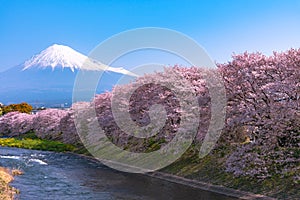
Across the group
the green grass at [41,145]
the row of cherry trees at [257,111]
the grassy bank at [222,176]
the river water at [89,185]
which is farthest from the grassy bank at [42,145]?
the grassy bank at [222,176]

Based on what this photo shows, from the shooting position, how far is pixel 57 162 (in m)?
39.4

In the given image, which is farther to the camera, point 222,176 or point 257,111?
point 222,176

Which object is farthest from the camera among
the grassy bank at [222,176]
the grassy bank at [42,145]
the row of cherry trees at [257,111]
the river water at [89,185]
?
the grassy bank at [42,145]

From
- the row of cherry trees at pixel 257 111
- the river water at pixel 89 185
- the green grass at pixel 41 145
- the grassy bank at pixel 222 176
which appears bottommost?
the river water at pixel 89 185

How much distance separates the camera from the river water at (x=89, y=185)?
2300 cm

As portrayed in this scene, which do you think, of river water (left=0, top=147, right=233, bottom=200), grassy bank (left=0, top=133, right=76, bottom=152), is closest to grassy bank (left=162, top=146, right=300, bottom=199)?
river water (left=0, top=147, right=233, bottom=200)

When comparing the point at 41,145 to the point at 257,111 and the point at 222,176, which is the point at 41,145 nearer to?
the point at 222,176

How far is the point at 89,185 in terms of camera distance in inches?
1056

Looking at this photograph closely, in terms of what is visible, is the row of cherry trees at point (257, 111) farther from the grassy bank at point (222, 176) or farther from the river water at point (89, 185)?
the river water at point (89, 185)

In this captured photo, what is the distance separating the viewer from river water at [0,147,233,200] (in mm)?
23000

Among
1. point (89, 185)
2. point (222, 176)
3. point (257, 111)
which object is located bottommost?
point (89, 185)

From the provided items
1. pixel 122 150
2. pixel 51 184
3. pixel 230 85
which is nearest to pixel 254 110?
pixel 230 85

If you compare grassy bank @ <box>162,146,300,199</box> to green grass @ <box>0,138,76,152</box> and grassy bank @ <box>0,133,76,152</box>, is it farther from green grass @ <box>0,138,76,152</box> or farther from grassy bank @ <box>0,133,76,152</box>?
green grass @ <box>0,138,76,152</box>

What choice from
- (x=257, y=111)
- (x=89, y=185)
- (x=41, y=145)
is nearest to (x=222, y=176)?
(x=257, y=111)
